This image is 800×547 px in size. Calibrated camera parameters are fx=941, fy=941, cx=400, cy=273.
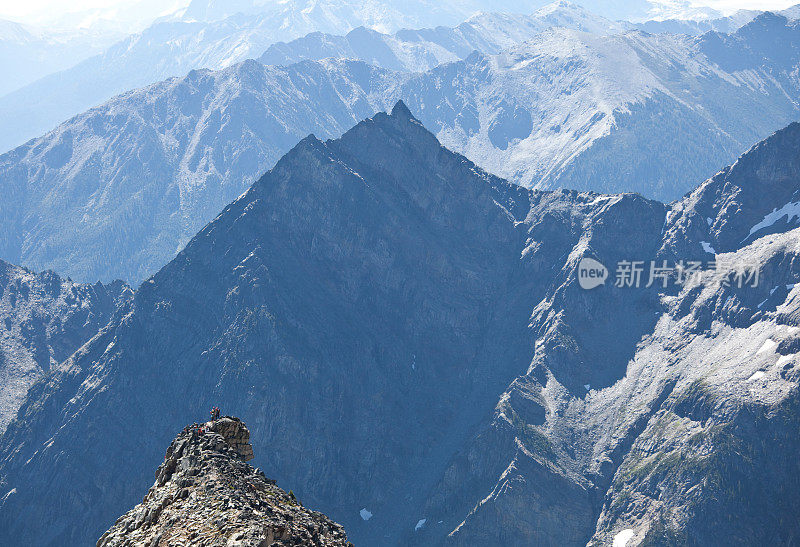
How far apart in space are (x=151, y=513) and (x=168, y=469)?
1385 cm

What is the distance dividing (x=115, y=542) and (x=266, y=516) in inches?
734

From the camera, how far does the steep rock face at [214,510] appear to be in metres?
66.4

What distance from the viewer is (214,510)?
71375 mm

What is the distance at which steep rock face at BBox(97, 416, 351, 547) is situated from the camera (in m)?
66.4

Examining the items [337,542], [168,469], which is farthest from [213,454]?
[337,542]

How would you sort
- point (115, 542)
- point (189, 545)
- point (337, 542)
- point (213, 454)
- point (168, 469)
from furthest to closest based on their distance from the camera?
1. point (168, 469)
2. point (213, 454)
3. point (115, 542)
4. point (337, 542)
5. point (189, 545)

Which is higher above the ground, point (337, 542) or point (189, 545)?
point (189, 545)

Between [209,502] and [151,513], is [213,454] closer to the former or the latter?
[151,513]

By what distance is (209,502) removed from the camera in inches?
2896

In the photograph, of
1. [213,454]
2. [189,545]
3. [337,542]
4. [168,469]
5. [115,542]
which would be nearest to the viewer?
[189,545]

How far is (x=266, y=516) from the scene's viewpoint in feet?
227

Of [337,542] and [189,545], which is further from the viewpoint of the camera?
[337,542]

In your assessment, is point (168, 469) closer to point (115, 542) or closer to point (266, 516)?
point (115, 542)

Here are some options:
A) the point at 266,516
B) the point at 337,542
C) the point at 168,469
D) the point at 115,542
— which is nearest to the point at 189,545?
the point at 266,516
